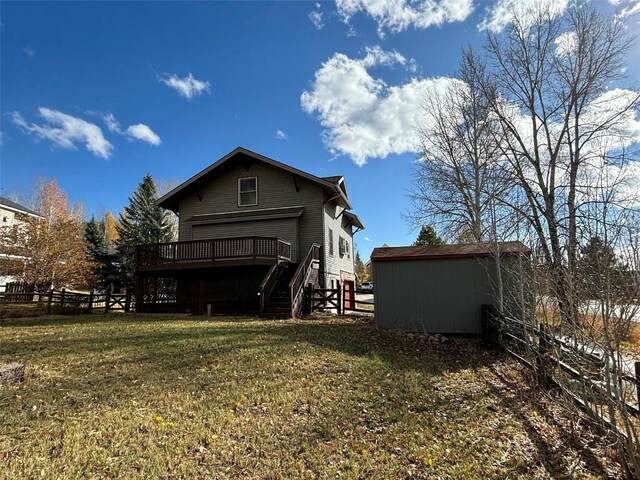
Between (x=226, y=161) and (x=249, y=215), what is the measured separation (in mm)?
3076

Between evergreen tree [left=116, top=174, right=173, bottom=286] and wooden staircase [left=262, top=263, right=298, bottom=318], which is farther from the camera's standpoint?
evergreen tree [left=116, top=174, right=173, bottom=286]

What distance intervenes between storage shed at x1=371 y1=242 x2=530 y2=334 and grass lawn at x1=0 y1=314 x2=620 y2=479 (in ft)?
7.44

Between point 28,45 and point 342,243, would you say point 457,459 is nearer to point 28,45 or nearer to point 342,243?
point 28,45

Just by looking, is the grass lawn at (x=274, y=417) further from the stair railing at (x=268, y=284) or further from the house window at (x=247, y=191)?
the house window at (x=247, y=191)

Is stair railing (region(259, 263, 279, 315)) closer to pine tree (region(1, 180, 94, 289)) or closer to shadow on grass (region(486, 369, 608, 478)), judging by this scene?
shadow on grass (region(486, 369, 608, 478))

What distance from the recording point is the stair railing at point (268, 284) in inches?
529

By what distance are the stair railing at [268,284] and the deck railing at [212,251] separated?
48 centimetres

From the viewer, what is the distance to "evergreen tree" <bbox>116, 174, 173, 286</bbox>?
1257 inches

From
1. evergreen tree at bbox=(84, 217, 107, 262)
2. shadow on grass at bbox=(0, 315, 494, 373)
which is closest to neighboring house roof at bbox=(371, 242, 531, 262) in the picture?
shadow on grass at bbox=(0, 315, 494, 373)

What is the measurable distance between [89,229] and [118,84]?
29.4 m

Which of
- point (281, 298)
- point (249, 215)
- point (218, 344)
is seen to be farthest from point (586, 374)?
point (249, 215)

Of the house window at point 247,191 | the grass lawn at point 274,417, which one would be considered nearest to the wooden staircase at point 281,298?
the house window at point 247,191

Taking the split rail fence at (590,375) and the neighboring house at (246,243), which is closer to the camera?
the split rail fence at (590,375)

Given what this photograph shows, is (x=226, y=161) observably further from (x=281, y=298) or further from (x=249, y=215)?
(x=281, y=298)
